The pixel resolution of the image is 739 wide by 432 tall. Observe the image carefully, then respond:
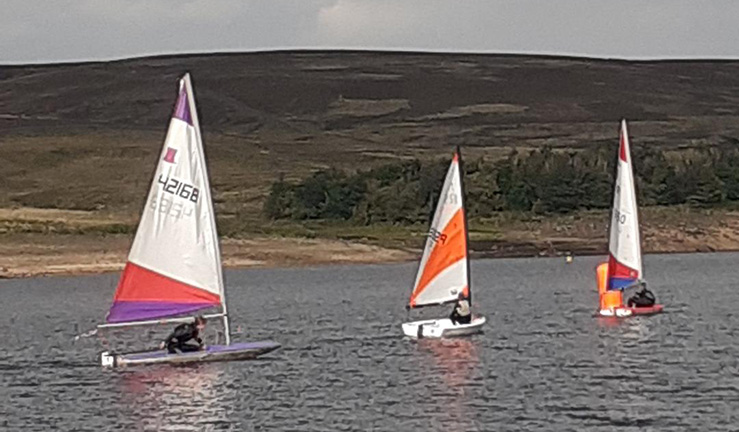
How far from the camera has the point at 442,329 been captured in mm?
64938

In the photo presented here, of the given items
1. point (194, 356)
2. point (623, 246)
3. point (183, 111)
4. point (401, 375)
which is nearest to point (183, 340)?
point (194, 356)


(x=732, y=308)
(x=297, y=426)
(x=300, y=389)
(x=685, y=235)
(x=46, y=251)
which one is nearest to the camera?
(x=297, y=426)

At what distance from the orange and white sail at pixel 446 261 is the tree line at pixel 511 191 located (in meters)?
89.6

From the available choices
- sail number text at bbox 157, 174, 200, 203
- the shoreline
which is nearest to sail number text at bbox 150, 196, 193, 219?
sail number text at bbox 157, 174, 200, 203

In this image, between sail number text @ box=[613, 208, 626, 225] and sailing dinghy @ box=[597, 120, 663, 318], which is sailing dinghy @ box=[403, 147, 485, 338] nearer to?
sailing dinghy @ box=[597, 120, 663, 318]

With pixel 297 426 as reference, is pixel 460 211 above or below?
above

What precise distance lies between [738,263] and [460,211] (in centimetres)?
7067

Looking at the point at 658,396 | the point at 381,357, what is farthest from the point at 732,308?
the point at 658,396

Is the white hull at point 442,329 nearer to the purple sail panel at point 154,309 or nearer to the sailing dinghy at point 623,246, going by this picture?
the sailing dinghy at point 623,246

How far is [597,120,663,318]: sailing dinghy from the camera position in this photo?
7519 centimetres

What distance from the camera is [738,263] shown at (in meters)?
133

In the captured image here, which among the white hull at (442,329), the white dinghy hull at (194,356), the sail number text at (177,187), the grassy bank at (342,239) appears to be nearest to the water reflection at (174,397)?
the white dinghy hull at (194,356)

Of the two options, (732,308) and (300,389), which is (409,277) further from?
(300,389)

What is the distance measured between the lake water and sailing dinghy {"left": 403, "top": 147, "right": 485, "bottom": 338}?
1.80 metres
